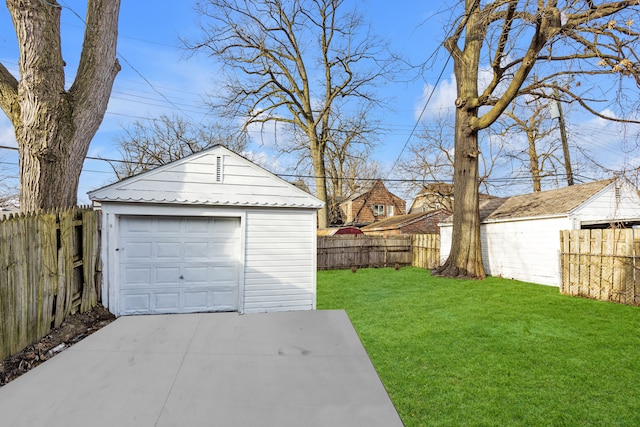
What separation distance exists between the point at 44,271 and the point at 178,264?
2149 mm

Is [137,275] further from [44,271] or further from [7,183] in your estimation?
[7,183]

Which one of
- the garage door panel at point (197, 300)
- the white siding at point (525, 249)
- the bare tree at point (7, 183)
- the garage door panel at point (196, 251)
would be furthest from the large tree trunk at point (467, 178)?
the bare tree at point (7, 183)

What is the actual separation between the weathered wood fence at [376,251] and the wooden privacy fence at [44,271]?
32.0 feet

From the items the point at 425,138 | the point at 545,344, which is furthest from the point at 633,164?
the point at 425,138

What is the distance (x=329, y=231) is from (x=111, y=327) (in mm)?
14068

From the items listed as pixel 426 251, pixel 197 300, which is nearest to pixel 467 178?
pixel 426 251

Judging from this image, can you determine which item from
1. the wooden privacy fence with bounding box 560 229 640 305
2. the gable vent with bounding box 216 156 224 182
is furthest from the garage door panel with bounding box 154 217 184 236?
the wooden privacy fence with bounding box 560 229 640 305

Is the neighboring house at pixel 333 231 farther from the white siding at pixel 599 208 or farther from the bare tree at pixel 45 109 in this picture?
the bare tree at pixel 45 109

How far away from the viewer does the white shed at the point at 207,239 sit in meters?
5.92

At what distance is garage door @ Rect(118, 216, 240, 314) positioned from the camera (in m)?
6.00

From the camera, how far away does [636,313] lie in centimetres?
682

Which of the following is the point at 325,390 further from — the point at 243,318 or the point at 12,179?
the point at 12,179

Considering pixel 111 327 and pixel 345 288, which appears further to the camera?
pixel 345 288

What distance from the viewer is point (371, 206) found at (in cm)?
3297
